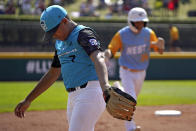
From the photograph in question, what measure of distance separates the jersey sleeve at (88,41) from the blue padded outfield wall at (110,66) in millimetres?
12514

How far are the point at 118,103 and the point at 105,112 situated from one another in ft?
21.1

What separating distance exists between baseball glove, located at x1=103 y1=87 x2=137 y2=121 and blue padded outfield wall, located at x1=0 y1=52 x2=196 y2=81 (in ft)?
41.7

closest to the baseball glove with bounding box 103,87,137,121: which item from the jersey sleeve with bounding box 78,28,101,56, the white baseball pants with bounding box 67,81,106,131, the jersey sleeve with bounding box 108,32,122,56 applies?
the white baseball pants with bounding box 67,81,106,131

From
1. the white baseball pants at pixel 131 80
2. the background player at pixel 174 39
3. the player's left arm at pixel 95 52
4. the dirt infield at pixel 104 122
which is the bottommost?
the background player at pixel 174 39

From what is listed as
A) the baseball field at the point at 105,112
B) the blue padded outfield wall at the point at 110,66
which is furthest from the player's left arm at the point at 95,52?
the blue padded outfield wall at the point at 110,66

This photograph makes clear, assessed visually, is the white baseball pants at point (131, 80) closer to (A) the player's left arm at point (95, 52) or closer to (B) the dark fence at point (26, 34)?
(A) the player's left arm at point (95, 52)

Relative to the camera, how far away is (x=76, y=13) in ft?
81.4

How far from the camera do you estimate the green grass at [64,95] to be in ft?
38.2

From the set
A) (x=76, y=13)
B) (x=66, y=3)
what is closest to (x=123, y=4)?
(x=76, y=13)

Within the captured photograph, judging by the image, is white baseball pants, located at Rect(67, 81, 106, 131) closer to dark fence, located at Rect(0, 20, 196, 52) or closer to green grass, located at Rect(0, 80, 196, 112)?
green grass, located at Rect(0, 80, 196, 112)

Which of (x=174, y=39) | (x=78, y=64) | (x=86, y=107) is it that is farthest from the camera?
(x=174, y=39)

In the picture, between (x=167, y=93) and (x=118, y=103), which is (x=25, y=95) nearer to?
(x=167, y=93)

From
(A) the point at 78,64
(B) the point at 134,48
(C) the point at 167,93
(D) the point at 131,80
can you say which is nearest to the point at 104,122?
(D) the point at 131,80

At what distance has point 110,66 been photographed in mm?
17391
